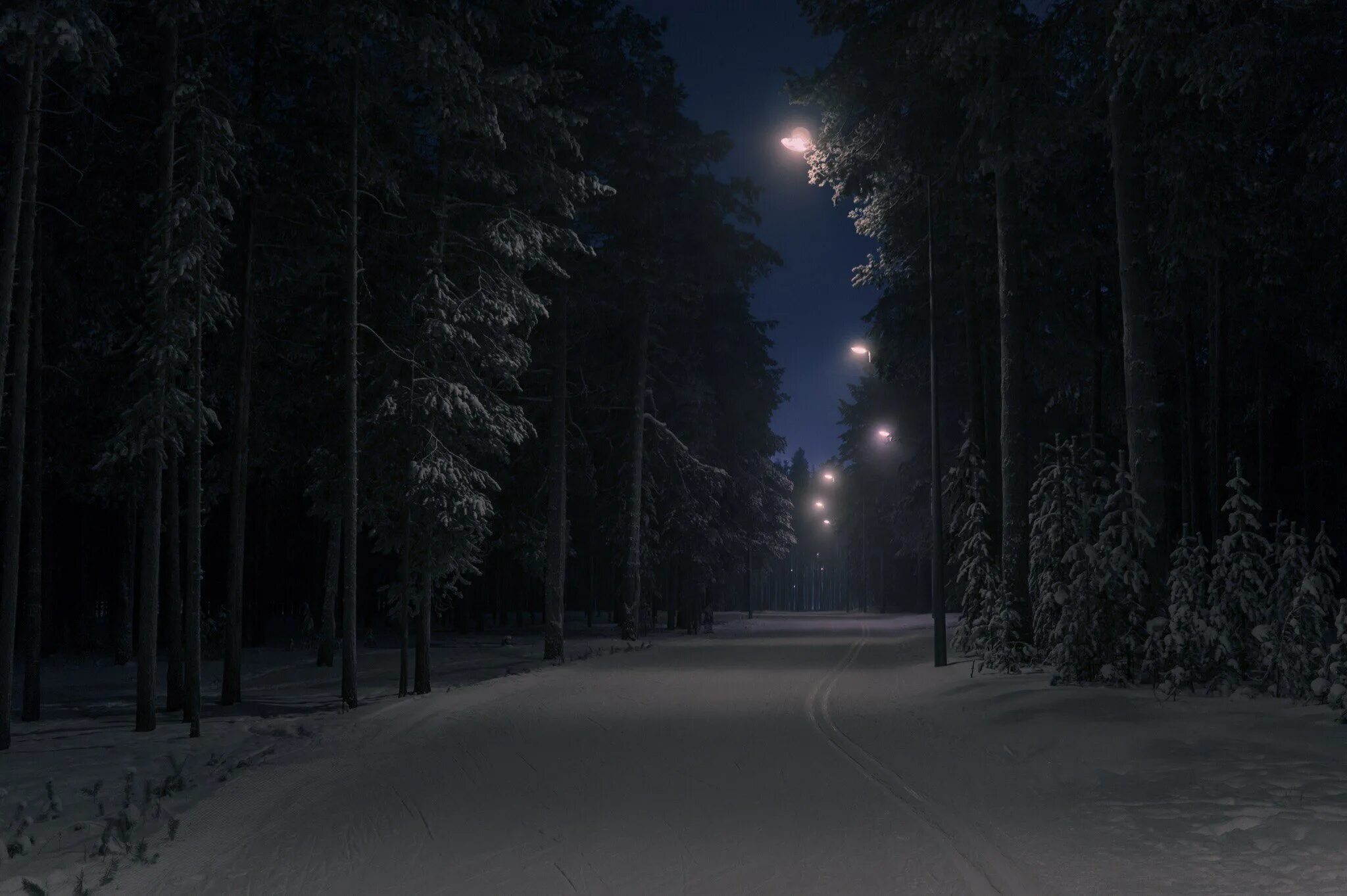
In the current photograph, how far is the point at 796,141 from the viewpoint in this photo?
20.8m

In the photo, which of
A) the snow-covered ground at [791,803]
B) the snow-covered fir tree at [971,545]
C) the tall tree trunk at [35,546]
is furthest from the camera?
the snow-covered fir tree at [971,545]

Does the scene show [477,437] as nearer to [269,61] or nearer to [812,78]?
[269,61]

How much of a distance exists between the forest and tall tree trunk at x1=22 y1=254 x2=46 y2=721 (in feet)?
0.23

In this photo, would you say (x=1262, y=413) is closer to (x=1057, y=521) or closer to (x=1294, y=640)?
(x=1057, y=521)

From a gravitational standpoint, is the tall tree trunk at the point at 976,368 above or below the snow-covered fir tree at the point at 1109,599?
above

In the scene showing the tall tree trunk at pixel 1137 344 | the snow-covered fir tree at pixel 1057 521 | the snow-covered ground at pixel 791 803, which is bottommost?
the snow-covered ground at pixel 791 803

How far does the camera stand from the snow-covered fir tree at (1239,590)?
1349cm

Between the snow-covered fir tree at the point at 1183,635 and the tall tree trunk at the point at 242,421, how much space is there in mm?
14866

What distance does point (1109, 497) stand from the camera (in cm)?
1527

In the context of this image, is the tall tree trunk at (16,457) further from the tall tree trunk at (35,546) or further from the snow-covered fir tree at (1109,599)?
the snow-covered fir tree at (1109,599)

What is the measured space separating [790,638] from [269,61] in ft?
84.7

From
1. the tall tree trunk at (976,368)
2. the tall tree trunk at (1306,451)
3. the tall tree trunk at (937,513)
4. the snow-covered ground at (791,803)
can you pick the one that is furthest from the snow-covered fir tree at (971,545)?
the tall tree trunk at (1306,451)

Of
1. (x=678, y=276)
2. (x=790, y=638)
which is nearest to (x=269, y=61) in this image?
(x=678, y=276)

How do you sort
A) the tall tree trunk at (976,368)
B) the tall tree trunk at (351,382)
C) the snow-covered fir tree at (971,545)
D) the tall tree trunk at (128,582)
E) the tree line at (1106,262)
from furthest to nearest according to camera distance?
the tall tree trunk at (128,582)
the tall tree trunk at (976,368)
the snow-covered fir tree at (971,545)
the tall tree trunk at (351,382)
the tree line at (1106,262)
